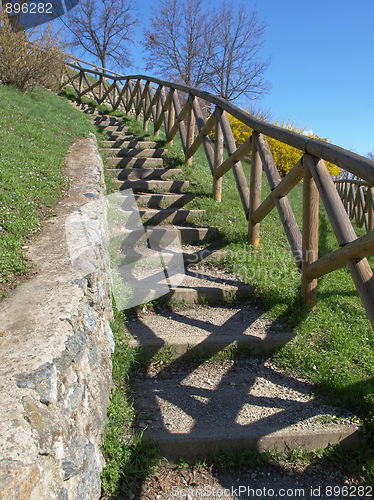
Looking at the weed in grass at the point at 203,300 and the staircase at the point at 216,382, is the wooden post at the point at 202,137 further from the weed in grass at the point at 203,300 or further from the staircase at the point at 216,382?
the weed in grass at the point at 203,300

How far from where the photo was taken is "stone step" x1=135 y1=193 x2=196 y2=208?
5.05 m

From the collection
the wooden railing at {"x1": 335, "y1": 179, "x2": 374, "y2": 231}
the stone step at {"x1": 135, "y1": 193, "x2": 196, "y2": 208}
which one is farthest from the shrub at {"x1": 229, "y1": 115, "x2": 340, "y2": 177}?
the stone step at {"x1": 135, "y1": 193, "x2": 196, "y2": 208}

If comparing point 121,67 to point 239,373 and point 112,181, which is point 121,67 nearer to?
point 112,181

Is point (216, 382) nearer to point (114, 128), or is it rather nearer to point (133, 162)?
point (133, 162)

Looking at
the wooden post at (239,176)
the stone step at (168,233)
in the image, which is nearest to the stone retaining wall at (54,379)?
the stone step at (168,233)

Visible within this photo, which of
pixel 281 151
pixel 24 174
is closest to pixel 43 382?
pixel 24 174

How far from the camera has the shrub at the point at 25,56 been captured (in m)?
7.83

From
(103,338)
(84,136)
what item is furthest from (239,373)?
(84,136)

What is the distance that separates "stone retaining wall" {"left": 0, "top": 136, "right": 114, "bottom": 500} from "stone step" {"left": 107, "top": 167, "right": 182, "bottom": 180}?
3.30m

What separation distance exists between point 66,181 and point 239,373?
2610 millimetres

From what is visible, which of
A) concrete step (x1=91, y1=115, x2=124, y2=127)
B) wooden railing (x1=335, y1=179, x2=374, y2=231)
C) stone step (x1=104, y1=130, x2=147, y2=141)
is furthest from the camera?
concrete step (x1=91, y1=115, x2=124, y2=127)

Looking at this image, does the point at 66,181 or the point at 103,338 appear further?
the point at 66,181

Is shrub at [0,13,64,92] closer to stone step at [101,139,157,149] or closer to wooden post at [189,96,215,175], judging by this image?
stone step at [101,139,157,149]

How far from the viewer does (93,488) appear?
1.73 meters
